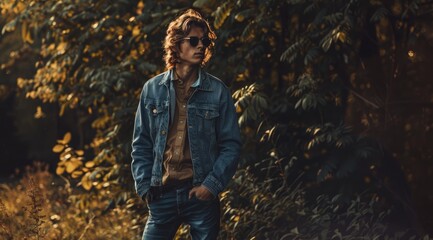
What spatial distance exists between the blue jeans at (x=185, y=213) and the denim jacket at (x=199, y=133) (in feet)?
0.37

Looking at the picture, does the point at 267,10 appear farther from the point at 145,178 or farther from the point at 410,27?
the point at 145,178

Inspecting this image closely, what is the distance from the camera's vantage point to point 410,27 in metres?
8.77

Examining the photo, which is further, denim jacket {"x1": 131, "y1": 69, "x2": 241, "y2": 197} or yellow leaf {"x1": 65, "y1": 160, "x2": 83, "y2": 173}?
yellow leaf {"x1": 65, "y1": 160, "x2": 83, "y2": 173}

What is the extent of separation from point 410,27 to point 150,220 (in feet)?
13.6

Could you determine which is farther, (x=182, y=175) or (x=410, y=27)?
(x=410, y=27)

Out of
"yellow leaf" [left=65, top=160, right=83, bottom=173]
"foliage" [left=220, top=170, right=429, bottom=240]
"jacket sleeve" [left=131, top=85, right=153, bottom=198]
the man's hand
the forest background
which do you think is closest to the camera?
the man's hand

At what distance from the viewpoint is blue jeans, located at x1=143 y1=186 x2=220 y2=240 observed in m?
5.54

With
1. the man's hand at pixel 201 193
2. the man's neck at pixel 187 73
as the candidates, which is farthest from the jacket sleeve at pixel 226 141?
the man's neck at pixel 187 73

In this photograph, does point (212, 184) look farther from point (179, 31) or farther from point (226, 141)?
point (179, 31)

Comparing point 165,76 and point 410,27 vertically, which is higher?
point 165,76

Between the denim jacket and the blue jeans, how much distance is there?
11 cm

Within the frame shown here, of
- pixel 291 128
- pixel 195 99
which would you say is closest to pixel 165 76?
pixel 195 99

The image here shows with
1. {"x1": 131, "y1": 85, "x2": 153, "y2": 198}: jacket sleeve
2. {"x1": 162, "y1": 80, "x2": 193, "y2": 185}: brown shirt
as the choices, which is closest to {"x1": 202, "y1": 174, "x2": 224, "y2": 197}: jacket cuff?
{"x1": 162, "y1": 80, "x2": 193, "y2": 185}: brown shirt

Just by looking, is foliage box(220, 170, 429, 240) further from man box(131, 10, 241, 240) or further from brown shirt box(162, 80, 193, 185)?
brown shirt box(162, 80, 193, 185)
